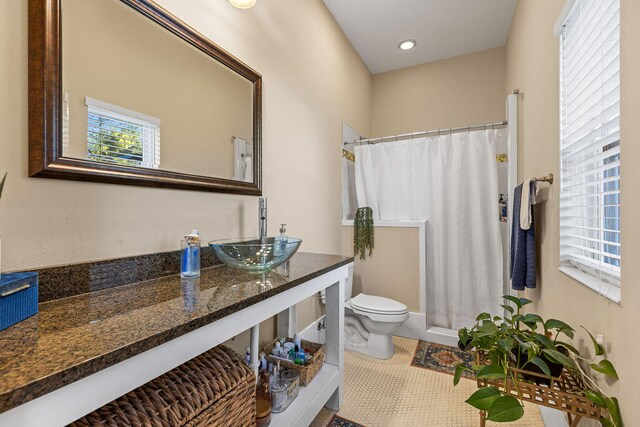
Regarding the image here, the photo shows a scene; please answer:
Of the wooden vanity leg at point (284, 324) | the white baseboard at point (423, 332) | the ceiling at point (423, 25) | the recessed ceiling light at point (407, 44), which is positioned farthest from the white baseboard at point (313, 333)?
the recessed ceiling light at point (407, 44)

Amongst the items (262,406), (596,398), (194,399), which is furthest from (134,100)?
(596,398)

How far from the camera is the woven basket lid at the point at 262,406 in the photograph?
1.18 meters

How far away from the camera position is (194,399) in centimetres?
81

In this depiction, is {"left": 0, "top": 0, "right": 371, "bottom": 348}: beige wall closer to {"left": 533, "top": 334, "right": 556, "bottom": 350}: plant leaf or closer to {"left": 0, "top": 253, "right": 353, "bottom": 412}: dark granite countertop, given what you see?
{"left": 0, "top": 253, "right": 353, "bottom": 412}: dark granite countertop

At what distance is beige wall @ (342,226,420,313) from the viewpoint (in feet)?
8.23

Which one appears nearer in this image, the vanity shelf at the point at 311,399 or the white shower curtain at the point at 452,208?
the vanity shelf at the point at 311,399

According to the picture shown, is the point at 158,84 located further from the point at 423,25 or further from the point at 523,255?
the point at 423,25

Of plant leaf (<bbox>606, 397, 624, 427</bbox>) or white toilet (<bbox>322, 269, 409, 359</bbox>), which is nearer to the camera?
plant leaf (<bbox>606, 397, 624, 427</bbox>)

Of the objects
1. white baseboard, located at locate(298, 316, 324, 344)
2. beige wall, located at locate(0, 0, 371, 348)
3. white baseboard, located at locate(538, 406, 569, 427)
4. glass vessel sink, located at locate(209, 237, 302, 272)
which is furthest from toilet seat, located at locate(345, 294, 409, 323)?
glass vessel sink, located at locate(209, 237, 302, 272)

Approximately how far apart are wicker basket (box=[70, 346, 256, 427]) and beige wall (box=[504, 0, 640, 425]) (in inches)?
42.1

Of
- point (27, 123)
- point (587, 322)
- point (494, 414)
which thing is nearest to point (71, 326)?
point (27, 123)

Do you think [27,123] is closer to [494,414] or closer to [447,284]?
[494,414]

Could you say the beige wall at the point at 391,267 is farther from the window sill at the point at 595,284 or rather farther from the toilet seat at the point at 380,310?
the window sill at the point at 595,284

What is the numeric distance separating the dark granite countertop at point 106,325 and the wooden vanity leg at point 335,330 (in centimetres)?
47
